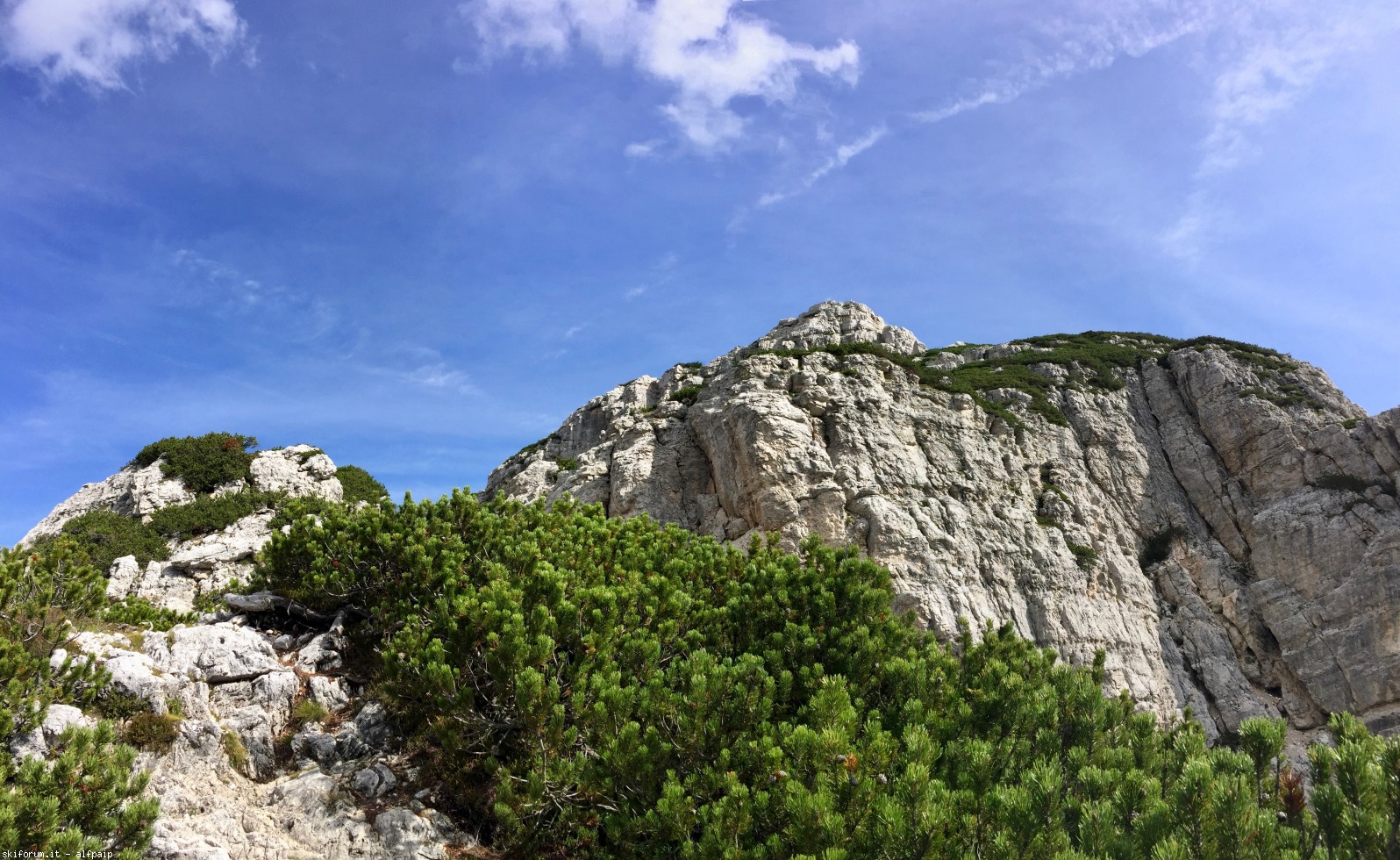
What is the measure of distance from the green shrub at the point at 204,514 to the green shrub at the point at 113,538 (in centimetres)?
55

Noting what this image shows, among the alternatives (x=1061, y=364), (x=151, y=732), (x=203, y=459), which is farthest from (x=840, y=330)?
(x=151, y=732)

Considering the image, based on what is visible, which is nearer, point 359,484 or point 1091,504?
point 1091,504

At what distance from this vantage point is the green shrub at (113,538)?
2594 centimetres

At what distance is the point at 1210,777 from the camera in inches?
267

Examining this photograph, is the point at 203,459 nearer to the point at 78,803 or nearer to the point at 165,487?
the point at 165,487

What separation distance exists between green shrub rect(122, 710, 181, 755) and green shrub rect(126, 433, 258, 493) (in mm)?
25189

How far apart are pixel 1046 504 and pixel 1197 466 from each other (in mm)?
10922

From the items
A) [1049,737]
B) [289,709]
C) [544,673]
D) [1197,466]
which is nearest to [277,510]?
[289,709]

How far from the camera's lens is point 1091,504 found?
3497 cm

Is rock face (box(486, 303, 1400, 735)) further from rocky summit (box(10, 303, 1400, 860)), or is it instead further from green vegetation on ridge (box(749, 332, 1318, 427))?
green vegetation on ridge (box(749, 332, 1318, 427))

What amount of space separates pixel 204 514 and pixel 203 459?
5200 millimetres

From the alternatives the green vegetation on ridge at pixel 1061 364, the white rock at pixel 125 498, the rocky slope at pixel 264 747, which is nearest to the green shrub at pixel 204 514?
the white rock at pixel 125 498

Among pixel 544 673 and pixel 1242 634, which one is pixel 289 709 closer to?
pixel 544 673

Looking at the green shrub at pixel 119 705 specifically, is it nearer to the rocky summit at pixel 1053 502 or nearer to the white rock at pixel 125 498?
the rocky summit at pixel 1053 502
